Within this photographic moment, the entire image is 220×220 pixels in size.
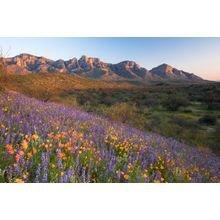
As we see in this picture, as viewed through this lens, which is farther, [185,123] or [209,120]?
[209,120]

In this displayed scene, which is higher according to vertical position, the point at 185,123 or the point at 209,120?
the point at 209,120

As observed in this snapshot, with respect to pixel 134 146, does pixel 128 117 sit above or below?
below

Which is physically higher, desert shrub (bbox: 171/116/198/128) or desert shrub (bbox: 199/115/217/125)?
desert shrub (bbox: 199/115/217/125)

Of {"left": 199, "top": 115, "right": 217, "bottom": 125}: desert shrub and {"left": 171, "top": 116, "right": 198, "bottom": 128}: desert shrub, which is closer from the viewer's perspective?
{"left": 171, "top": 116, "right": 198, "bottom": 128}: desert shrub

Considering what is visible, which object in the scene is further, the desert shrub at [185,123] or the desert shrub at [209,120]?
the desert shrub at [209,120]

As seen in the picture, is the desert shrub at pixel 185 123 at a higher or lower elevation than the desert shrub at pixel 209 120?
lower
